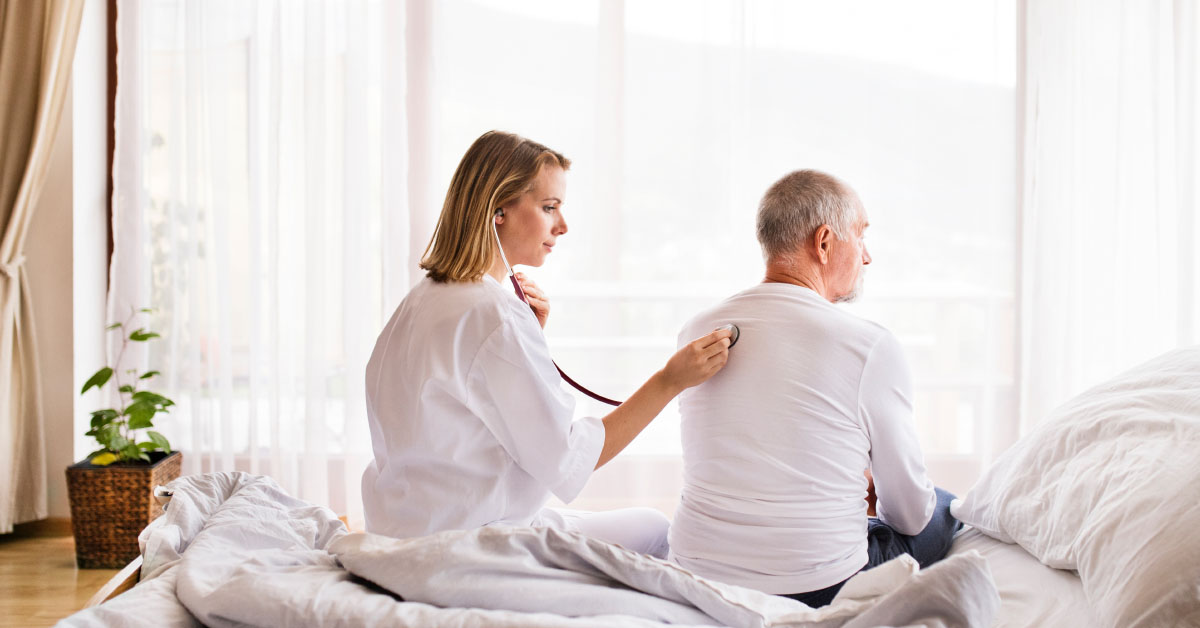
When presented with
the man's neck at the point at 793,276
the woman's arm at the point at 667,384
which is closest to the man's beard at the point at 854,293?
the man's neck at the point at 793,276

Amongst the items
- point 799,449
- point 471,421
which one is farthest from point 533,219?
point 799,449

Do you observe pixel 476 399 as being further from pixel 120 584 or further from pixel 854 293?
pixel 854 293

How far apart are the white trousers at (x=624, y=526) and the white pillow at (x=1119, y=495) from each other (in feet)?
1.81

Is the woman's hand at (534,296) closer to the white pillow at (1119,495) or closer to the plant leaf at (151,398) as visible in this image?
the white pillow at (1119,495)

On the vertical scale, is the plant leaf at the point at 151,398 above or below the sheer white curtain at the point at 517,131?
below

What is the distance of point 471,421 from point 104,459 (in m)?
1.84

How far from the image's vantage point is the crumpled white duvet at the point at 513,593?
1.08m

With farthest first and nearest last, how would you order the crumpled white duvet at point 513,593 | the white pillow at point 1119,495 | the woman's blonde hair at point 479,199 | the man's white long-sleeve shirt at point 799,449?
the woman's blonde hair at point 479,199
the man's white long-sleeve shirt at point 799,449
the white pillow at point 1119,495
the crumpled white duvet at point 513,593

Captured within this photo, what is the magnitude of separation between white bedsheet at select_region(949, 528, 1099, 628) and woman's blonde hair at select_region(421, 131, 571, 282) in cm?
91

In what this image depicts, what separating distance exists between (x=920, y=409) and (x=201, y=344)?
8.10ft

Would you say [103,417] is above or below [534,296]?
below

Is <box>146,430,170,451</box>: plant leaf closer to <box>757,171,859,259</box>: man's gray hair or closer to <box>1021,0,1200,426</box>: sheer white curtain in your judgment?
<box>757,171,859,259</box>: man's gray hair

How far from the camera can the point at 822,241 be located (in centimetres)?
167

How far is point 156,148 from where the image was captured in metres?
3.16
